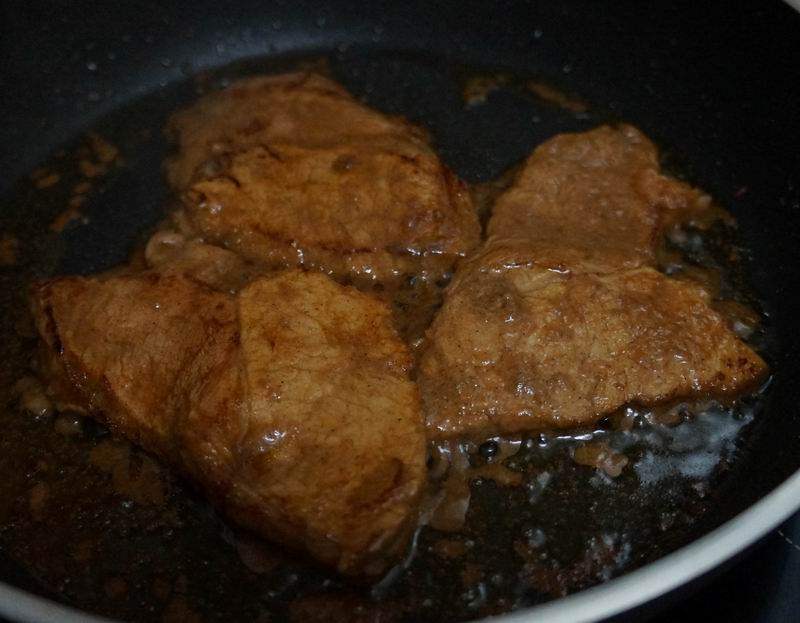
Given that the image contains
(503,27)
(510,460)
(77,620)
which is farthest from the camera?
(503,27)

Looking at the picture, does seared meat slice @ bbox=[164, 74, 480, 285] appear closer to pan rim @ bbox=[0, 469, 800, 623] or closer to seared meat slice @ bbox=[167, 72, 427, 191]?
seared meat slice @ bbox=[167, 72, 427, 191]

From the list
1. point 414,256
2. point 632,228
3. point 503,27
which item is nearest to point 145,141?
point 414,256

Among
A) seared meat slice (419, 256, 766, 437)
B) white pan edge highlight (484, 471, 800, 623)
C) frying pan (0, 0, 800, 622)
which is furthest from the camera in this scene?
frying pan (0, 0, 800, 622)

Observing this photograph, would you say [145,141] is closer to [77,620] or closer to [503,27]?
[503,27]

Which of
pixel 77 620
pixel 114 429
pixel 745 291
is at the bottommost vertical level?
pixel 114 429

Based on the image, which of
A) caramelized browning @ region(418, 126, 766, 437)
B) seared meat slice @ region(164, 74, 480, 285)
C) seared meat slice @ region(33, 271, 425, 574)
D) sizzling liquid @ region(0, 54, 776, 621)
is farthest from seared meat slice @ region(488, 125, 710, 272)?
seared meat slice @ region(33, 271, 425, 574)

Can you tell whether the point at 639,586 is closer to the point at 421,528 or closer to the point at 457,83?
the point at 421,528
